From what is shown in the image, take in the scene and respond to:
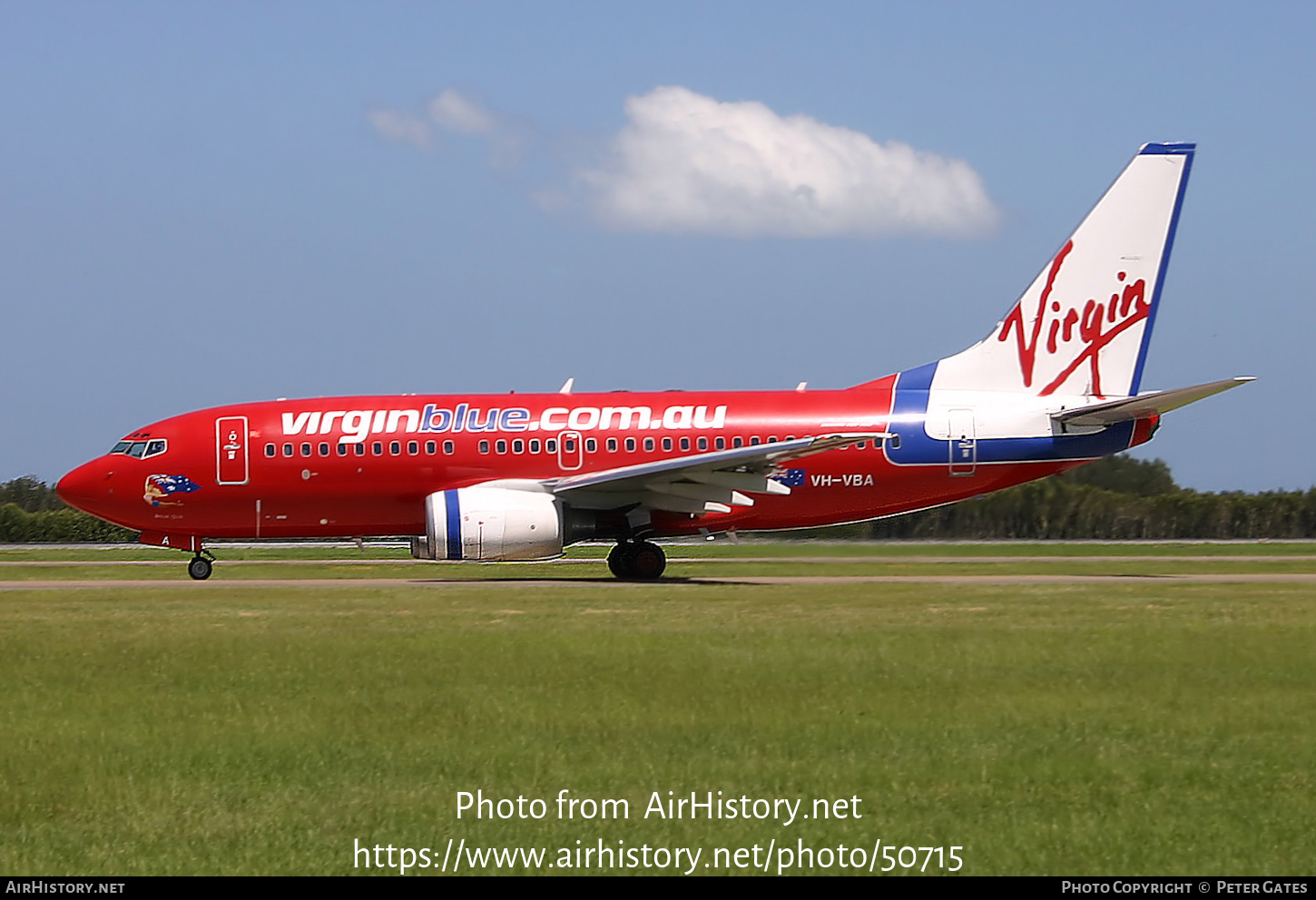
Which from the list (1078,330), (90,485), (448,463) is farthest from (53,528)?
(1078,330)

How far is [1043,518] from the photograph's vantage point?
36.7m

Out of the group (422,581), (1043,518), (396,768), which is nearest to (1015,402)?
(1043,518)

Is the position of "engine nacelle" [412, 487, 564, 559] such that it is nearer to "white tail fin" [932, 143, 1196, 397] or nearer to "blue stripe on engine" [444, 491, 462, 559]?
"blue stripe on engine" [444, 491, 462, 559]

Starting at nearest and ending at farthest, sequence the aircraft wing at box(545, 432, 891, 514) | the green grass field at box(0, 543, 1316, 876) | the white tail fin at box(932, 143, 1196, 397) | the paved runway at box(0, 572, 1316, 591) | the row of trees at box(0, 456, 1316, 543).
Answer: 1. the green grass field at box(0, 543, 1316, 876)
2. the paved runway at box(0, 572, 1316, 591)
3. the aircraft wing at box(545, 432, 891, 514)
4. the white tail fin at box(932, 143, 1196, 397)
5. the row of trees at box(0, 456, 1316, 543)

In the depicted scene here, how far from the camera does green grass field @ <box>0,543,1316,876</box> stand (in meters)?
8.48

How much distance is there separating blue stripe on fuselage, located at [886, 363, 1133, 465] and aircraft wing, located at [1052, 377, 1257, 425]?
347 millimetres

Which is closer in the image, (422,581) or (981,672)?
(981,672)

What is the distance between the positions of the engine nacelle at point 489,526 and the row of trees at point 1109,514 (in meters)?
7.70

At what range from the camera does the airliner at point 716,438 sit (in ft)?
95.6

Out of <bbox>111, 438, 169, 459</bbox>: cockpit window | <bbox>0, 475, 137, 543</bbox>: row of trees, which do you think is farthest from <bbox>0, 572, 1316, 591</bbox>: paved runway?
<bbox>0, 475, 137, 543</bbox>: row of trees

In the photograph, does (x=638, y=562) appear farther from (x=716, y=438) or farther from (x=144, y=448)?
(x=144, y=448)

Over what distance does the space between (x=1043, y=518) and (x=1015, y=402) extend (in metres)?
8.12
